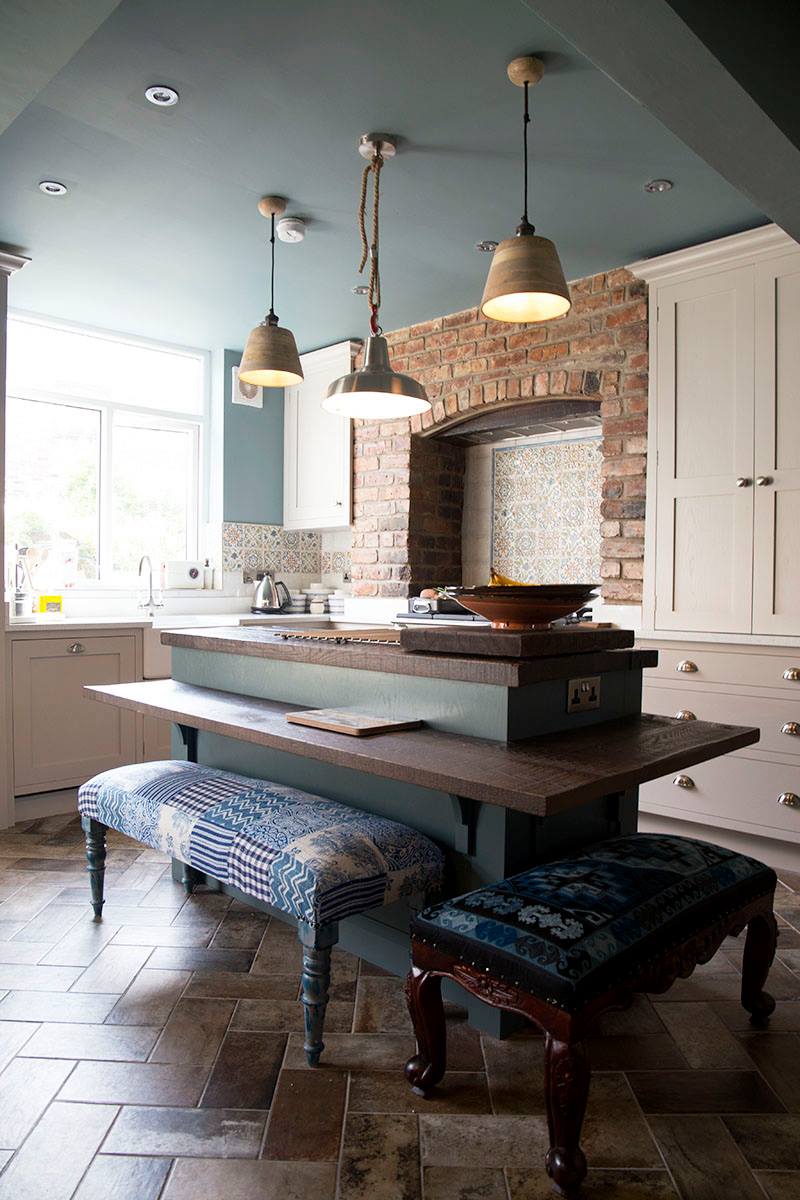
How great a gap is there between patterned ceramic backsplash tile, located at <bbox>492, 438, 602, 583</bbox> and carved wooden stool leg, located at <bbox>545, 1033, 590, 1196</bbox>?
3197 millimetres

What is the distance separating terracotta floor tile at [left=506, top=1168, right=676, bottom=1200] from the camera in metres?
1.48

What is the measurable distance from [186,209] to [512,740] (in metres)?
2.66

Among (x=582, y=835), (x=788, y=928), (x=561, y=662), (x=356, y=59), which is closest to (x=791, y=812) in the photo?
(x=788, y=928)

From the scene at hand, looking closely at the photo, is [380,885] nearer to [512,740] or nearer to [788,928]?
[512,740]

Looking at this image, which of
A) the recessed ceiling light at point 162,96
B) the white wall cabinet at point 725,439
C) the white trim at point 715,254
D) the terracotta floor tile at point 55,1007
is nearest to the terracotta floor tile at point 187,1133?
the terracotta floor tile at point 55,1007

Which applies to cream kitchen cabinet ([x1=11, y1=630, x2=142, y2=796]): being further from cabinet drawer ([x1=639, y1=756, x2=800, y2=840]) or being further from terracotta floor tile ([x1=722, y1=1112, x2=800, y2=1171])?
terracotta floor tile ([x1=722, y1=1112, x2=800, y2=1171])

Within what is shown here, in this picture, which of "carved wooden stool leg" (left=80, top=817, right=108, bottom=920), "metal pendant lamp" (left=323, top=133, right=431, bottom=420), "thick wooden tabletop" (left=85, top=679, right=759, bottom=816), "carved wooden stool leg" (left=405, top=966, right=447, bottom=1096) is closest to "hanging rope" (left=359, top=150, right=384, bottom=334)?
"metal pendant lamp" (left=323, top=133, right=431, bottom=420)

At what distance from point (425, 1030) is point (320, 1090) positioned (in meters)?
0.27

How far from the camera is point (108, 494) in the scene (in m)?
5.06

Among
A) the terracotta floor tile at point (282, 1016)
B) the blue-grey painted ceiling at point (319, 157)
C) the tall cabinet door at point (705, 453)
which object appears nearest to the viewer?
the terracotta floor tile at point (282, 1016)

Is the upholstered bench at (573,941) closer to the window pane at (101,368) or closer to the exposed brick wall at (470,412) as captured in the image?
the exposed brick wall at (470,412)

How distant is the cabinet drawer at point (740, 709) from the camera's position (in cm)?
323

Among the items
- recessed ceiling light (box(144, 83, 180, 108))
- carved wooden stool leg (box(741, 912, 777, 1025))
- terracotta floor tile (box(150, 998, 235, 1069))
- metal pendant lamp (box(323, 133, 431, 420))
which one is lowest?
terracotta floor tile (box(150, 998, 235, 1069))

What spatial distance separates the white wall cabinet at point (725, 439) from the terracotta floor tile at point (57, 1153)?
9.26 ft
